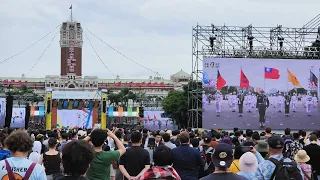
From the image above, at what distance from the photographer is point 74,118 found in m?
52.6

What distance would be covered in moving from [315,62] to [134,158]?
88.7 feet

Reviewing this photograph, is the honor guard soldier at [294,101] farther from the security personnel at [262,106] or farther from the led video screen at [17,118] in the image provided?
the led video screen at [17,118]

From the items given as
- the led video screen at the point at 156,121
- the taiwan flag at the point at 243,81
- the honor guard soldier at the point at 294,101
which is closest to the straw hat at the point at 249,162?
the taiwan flag at the point at 243,81

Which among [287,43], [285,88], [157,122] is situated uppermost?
[287,43]

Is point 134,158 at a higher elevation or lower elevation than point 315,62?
lower

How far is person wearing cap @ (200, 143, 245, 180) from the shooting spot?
14.5 ft

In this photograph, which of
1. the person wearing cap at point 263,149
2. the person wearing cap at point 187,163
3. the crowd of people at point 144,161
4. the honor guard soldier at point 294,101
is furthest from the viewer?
the honor guard soldier at point 294,101

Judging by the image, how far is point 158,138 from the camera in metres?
10.8

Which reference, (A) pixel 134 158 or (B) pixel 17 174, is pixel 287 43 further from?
(B) pixel 17 174

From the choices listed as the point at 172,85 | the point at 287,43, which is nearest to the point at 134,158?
the point at 287,43

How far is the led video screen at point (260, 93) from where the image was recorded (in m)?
31.1

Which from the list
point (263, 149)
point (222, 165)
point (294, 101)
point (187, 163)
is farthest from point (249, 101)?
point (222, 165)

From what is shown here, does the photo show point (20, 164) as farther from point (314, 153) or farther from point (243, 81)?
point (243, 81)

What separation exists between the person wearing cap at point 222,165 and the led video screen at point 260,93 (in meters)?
26.5
